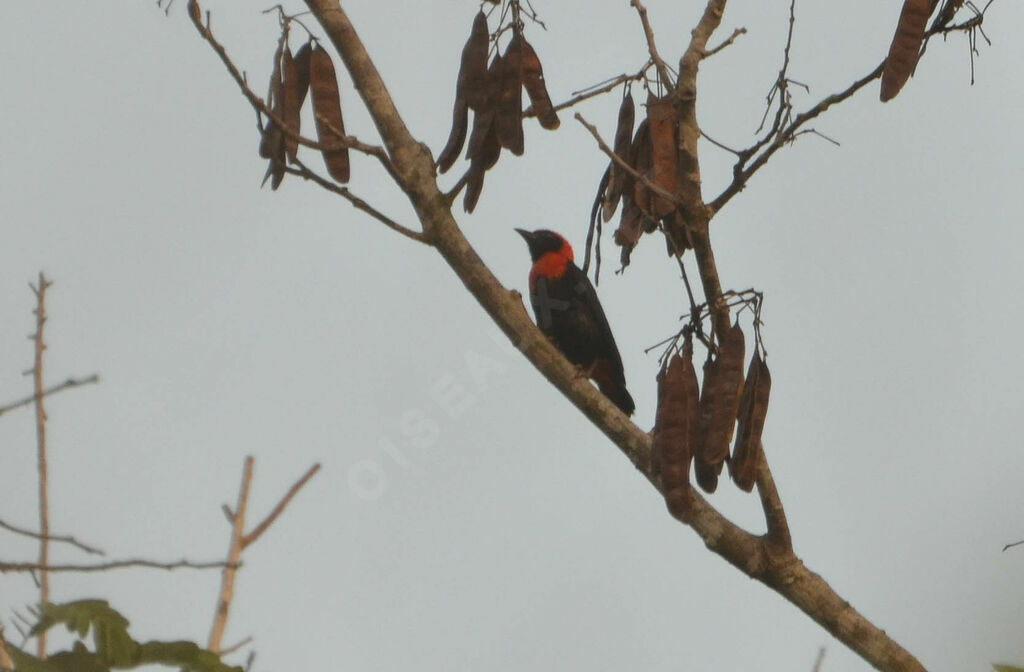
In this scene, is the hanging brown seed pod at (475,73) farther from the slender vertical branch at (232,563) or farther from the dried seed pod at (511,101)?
the slender vertical branch at (232,563)

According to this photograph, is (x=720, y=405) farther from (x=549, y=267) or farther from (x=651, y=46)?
(x=549, y=267)

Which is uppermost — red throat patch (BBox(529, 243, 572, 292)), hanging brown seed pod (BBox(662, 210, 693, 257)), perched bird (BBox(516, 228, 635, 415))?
red throat patch (BBox(529, 243, 572, 292))

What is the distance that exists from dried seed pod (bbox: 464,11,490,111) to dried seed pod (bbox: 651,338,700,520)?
70 cm

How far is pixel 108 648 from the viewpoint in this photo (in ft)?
6.05

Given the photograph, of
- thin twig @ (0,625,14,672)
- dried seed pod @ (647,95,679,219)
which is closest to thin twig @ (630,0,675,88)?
dried seed pod @ (647,95,679,219)

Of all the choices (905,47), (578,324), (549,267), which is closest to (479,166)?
(905,47)

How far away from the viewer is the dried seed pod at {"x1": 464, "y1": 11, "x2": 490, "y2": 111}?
110 inches

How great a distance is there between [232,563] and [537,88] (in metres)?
1.21

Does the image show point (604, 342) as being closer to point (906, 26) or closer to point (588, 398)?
point (588, 398)

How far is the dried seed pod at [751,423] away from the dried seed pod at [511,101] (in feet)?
2.22

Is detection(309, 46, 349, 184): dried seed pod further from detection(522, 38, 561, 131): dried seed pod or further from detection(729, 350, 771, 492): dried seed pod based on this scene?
detection(729, 350, 771, 492): dried seed pod

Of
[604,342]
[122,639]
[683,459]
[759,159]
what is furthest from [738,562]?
[604,342]

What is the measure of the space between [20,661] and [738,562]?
1559 millimetres

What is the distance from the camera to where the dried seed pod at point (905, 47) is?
246 centimetres
